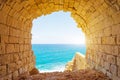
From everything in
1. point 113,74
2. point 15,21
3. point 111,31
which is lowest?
point 113,74

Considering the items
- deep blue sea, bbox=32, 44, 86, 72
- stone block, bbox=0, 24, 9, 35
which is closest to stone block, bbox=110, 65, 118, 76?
stone block, bbox=0, 24, 9, 35

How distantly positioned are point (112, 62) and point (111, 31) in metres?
0.90

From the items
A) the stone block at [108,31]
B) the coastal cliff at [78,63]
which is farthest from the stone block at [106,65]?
the coastal cliff at [78,63]

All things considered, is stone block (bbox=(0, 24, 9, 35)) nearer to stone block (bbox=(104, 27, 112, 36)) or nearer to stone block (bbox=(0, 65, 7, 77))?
stone block (bbox=(0, 65, 7, 77))

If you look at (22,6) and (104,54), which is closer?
(22,6)


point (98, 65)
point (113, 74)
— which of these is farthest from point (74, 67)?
point (113, 74)

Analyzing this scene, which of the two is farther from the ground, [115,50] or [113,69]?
[115,50]

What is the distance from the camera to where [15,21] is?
5254mm

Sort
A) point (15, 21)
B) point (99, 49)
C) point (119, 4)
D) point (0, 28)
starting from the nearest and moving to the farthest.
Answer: point (119, 4)
point (0, 28)
point (15, 21)
point (99, 49)

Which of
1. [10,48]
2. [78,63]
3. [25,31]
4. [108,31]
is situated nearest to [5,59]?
[10,48]

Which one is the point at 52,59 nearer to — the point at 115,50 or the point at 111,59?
the point at 111,59

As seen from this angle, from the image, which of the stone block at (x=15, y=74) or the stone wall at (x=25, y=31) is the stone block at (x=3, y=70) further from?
the stone block at (x=15, y=74)

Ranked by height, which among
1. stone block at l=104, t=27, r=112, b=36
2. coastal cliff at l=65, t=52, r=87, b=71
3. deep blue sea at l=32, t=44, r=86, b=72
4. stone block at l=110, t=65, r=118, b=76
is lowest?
deep blue sea at l=32, t=44, r=86, b=72

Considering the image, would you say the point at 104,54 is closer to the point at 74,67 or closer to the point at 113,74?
the point at 113,74
